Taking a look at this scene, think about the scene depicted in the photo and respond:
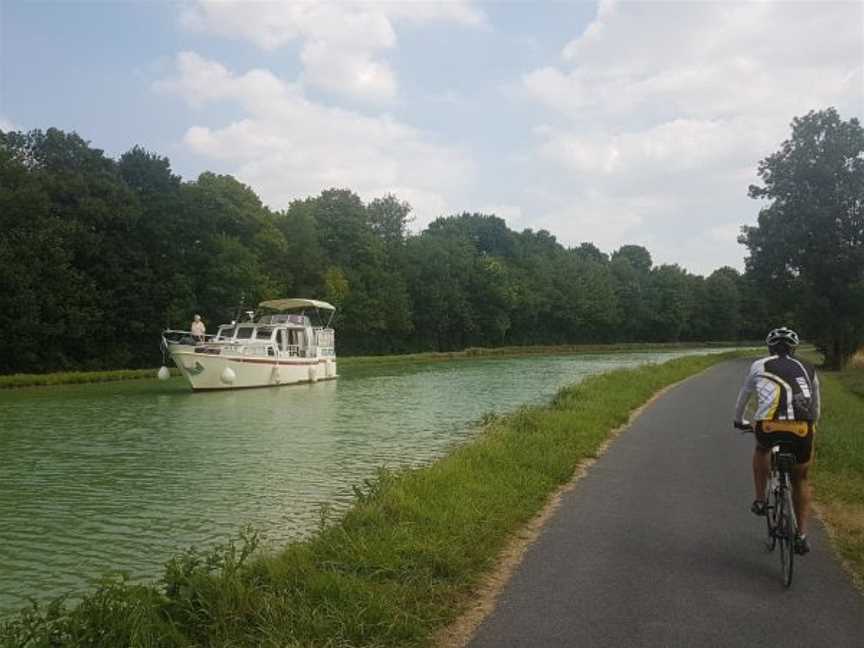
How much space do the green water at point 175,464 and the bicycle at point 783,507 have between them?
499cm

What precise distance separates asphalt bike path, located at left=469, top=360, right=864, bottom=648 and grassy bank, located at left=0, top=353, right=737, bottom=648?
49 cm

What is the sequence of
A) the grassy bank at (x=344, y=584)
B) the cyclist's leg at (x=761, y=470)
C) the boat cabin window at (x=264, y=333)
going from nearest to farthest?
the grassy bank at (x=344, y=584), the cyclist's leg at (x=761, y=470), the boat cabin window at (x=264, y=333)

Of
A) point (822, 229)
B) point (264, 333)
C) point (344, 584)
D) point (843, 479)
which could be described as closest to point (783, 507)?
point (344, 584)

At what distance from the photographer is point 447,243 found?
92625mm

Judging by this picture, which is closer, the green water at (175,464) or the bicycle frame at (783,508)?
the bicycle frame at (783,508)

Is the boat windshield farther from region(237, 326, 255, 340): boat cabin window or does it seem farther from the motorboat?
region(237, 326, 255, 340): boat cabin window

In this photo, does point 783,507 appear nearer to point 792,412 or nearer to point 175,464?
point 792,412

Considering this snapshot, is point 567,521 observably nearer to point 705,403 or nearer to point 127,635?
point 127,635

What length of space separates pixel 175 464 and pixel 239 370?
733 inches

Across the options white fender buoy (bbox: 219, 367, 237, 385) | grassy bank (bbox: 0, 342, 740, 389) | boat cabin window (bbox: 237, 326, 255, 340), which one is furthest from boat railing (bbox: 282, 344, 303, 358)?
grassy bank (bbox: 0, 342, 740, 389)

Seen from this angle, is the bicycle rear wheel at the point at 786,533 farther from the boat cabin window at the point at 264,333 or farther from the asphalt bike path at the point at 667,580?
the boat cabin window at the point at 264,333

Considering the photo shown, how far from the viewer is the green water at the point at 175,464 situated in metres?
8.84

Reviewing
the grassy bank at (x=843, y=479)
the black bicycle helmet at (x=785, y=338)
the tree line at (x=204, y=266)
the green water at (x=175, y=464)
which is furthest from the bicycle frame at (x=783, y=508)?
the tree line at (x=204, y=266)

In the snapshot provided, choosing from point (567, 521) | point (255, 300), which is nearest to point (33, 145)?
point (255, 300)
